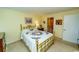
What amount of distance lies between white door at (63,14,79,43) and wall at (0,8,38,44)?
253 cm

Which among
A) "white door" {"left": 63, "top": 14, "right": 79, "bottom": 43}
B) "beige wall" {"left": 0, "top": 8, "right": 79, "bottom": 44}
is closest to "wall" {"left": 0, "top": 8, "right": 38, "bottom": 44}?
"beige wall" {"left": 0, "top": 8, "right": 79, "bottom": 44}

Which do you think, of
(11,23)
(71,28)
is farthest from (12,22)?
(71,28)

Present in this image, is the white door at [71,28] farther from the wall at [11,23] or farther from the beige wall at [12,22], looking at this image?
the wall at [11,23]

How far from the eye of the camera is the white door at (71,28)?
12.3 feet

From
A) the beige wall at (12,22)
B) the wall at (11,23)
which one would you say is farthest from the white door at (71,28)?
the wall at (11,23)

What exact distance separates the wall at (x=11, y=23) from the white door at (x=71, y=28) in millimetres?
2532

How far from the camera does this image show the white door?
148 inches

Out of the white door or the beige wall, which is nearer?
the beige wall

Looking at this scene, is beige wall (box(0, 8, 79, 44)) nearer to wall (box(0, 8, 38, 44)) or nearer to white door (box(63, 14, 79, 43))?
wall (box(0, 8, 38, 44))

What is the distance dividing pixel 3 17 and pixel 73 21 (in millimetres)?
3395

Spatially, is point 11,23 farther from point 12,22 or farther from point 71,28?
point 71,28
